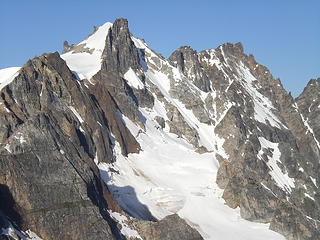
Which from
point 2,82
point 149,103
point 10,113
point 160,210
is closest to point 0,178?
point 10,113

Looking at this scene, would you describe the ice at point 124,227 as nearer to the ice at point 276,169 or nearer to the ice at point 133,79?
the ice at point 133,79

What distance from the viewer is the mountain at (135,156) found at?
8388 centimetres

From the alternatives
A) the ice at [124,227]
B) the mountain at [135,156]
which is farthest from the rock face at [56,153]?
the ice at [124,227]

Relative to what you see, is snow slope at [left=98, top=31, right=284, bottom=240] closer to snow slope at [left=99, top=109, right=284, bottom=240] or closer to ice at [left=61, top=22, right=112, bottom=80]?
snow slope at [left=99, top=109, right=284, bottom=240]

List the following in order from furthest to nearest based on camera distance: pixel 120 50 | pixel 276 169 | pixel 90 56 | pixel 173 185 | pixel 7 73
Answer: pixel 120 50
pixel 276 169
pixel 90 56
pixel 7 73
pixel 173 185

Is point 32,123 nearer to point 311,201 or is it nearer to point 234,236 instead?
point 234,236

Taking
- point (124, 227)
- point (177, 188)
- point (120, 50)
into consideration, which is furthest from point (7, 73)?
point (124, 227)

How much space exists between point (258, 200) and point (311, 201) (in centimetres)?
4354

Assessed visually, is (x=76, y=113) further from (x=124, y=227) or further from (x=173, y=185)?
(x=124, y=227)

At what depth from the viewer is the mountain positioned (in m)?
83.9

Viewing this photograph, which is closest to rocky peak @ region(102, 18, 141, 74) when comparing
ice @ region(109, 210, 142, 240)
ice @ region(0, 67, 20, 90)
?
ice @ region(0, 67, 20, 90)

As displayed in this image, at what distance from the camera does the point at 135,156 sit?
134375mm

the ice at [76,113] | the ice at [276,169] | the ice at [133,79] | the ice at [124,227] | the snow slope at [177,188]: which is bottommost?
the ice at [124,227]

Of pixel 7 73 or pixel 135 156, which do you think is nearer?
pixel 135 156
